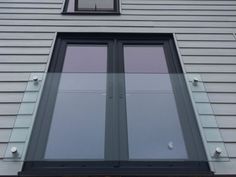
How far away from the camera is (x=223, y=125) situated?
248 centimetres

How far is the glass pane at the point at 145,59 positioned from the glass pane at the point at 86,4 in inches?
32.4

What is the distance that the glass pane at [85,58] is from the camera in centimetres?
313

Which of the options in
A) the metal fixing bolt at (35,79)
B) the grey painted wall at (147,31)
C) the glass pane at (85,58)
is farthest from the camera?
the glass pane at (85,58)

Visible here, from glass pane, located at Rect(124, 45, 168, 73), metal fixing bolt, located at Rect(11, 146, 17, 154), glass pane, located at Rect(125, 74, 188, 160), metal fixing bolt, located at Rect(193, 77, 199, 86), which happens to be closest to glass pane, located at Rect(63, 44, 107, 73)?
glass pane, located at Rect(124, 45, 168, 73)

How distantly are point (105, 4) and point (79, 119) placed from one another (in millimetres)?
2019

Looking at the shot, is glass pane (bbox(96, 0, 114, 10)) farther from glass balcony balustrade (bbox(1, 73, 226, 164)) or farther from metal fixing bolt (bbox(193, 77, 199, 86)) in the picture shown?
metal fixing bolt (bbox(193, 77, 199, 86))

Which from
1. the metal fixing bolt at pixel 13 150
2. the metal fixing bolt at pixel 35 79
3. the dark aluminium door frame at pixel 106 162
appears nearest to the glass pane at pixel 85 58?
the dark aluminium door frame at pixel 106 162

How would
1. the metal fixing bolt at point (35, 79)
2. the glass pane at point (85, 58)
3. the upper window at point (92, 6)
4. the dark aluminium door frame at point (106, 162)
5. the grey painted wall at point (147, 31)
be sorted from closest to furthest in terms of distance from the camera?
1. the dark aluminium door frame at point (106, 162)
2. the grey painted wall at point (147, 31)
3. the metal fixing bolt at point (35, 79)
4. the glass pane at point (85, 58)
5. the upper window at point (92, 6)

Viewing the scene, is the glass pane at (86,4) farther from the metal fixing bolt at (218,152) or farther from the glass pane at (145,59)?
Result: the metal fixing bolt at (218,152)

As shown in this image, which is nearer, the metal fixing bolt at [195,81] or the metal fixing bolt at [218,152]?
the metal fixing bolt at [218,152]

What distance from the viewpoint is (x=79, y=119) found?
236cm

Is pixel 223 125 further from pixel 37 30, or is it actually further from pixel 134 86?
pixel 37 30

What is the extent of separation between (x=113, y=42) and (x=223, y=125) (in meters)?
1.46

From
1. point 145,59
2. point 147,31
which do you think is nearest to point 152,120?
point 145,59
